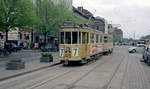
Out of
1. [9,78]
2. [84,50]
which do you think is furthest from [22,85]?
[84,50]

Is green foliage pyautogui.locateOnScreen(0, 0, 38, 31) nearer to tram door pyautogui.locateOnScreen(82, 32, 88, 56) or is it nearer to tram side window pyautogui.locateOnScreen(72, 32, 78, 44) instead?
tram door pyautogui.locateOnScreen(82, 32, 88, 56)

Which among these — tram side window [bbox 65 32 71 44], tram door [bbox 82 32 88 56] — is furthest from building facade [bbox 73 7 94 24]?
tram side window [bbox 65 32 71 44]

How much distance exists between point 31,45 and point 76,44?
103 feet

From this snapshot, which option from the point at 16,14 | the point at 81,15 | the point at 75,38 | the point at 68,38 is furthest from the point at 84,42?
the point at 81,15

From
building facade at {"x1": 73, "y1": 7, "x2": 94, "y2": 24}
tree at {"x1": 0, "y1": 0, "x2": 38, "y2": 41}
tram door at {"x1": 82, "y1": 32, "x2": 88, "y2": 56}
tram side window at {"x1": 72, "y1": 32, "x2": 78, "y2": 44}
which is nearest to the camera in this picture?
tram side window at {"x1": 72, "y1": 32, "x2": 78, "y2": 44}

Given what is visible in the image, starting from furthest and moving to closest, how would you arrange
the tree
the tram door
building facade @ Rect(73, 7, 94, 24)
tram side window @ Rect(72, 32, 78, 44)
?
building facade @ Rect(73, 7, 94, 24) → the tree → the tram door → tram side window @ Rect(72, 32, 78, 44)

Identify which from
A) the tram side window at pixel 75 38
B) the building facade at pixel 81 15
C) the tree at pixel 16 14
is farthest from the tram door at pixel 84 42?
the building facade at pixel 81 15

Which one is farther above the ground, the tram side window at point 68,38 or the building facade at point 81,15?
the building facade at point 81,15

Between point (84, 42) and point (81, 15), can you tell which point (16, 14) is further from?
point (81, 15)

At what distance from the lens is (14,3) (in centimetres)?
2555

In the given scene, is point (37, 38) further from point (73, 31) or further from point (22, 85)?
point (22, 85)

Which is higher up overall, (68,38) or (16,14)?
(16,14)

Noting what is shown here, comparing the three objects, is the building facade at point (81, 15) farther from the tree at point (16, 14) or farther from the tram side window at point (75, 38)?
the tram side window at point (75, 38)

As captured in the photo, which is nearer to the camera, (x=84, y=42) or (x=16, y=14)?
(x=84, y=42)
